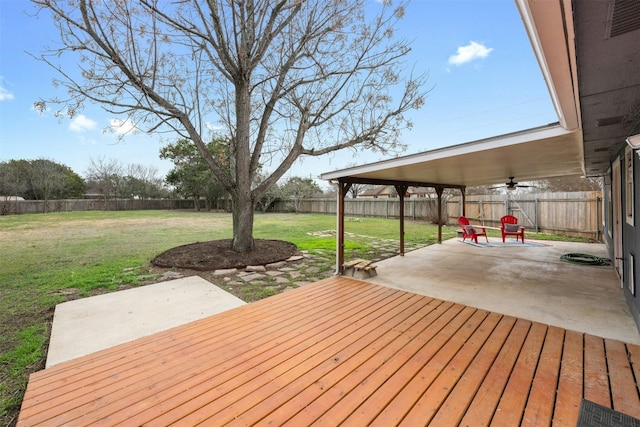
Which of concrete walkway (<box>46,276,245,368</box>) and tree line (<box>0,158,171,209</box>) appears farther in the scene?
tree line (<box>0,158,171,209</box>)

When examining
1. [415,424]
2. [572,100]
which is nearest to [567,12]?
[572,100]

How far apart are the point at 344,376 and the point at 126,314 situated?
290 cm

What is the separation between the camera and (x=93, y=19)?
510cm

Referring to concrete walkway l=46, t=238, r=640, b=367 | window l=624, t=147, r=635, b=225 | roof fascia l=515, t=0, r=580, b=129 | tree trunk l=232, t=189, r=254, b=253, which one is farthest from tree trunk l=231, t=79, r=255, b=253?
window l=624, t=147, r=635, b=225

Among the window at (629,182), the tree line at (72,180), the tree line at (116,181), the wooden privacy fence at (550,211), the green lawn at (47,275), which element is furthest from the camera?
the tree line at (72,180)

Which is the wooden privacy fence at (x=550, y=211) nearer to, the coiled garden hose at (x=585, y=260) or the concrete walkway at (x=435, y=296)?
the coiled garden hose at (x=585, y=260)

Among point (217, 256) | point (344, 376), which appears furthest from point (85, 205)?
point (344, 376)

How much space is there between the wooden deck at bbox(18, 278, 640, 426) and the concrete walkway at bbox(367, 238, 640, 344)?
1.60 ft

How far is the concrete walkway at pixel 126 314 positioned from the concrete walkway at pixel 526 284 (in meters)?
2.70

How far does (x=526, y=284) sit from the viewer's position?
4.46 metres

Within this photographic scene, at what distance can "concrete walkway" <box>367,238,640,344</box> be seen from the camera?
125 inches

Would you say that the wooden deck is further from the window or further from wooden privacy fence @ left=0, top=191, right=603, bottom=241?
wooden privacy fence @ left=0, top=191, right=603, bottom=241

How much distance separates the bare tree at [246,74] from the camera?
551 cm

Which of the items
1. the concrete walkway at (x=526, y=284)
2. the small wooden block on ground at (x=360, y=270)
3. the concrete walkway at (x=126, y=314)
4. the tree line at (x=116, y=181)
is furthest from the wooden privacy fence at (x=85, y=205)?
the concrete walkway at (x=526, y=284)
